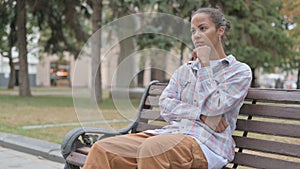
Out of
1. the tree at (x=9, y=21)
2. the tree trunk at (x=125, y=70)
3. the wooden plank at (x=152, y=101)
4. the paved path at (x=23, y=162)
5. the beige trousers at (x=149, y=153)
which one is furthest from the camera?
the tree at (x=9, y=21)

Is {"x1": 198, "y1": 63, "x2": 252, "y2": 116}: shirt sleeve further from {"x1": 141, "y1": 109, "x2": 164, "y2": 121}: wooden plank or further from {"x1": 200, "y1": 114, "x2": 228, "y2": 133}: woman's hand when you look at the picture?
{"x1": 141, "y1": 109, "x2": 164, "y2": 121}: wooden plank

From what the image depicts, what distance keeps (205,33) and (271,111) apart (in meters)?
0.68

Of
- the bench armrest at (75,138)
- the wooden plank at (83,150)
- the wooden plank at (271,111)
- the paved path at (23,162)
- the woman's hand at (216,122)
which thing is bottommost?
the paved path at (23,162)

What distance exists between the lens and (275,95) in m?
2.83

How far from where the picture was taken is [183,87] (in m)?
2.90

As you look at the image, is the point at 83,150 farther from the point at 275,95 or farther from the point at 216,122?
the point at 275,95

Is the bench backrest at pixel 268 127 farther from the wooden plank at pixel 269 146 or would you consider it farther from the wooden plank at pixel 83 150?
the wooden plank at pixel 83 150

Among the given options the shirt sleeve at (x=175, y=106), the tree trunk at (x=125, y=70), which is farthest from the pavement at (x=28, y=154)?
the shirt sleeve at (x=175, y=106)

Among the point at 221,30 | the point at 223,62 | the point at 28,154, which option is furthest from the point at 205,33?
the point at 28,154

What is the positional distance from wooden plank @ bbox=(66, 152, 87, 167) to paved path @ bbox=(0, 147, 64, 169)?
1825mm

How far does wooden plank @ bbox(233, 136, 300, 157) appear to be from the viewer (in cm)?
261

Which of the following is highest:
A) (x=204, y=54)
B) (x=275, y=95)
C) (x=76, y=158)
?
(x=204, y=54)

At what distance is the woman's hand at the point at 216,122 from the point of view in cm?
266

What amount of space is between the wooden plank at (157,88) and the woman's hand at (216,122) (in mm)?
904
